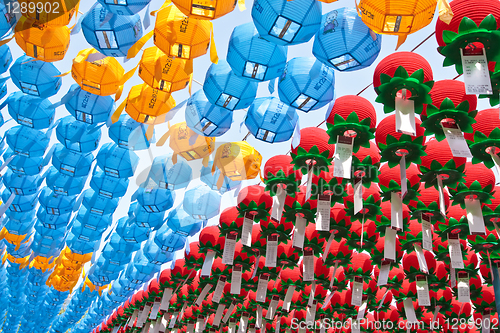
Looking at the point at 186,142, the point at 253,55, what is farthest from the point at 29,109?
the point at 253,55

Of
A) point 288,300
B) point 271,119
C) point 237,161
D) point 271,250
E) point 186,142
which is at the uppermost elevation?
point 271,119

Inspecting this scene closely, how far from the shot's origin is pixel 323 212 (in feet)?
15.6

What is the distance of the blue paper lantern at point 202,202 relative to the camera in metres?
6.60

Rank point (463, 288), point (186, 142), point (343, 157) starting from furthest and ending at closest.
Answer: point (463, 288), point (186, 142), point (343, 157)

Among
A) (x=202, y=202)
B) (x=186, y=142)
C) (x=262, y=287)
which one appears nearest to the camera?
(x=186, y=142)

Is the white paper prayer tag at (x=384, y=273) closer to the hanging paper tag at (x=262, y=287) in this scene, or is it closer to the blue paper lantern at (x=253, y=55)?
the hanging paper tag at (x=262, y=287)

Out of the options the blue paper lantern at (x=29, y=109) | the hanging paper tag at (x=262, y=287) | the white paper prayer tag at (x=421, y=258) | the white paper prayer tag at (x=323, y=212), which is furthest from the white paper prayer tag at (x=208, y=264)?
the blue paper lantern at (x=29, y=109)

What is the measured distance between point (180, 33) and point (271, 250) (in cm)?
361

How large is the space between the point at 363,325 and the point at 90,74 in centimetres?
784

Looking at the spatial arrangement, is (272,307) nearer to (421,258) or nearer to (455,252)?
(421,258)

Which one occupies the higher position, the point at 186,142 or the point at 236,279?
the point at 186,142

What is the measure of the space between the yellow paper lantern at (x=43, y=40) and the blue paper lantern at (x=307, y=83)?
94.7 inches

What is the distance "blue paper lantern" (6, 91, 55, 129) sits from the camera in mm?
5691

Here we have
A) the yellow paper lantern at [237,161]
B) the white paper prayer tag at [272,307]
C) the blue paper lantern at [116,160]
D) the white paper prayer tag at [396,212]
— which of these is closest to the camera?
the white paper prayer tag at [396,212]
